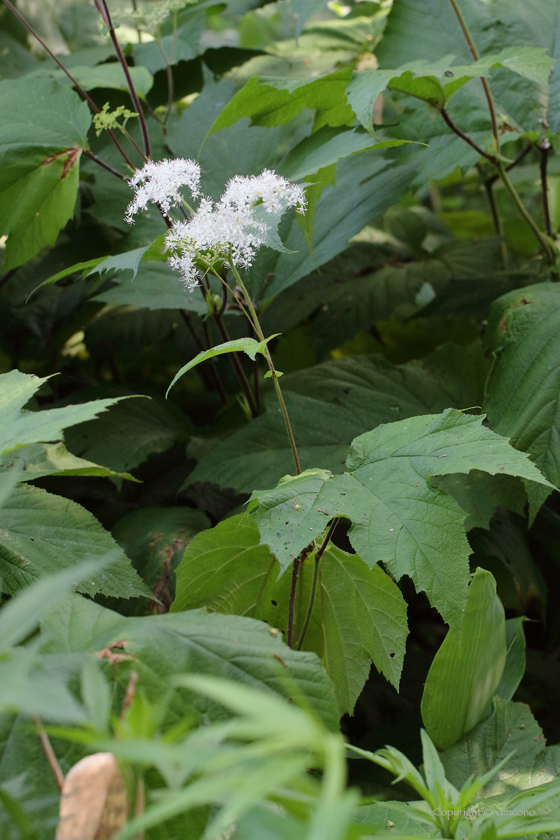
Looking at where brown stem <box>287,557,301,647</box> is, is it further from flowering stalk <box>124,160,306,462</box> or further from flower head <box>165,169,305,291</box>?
flower head <box>165,169,305,291</box>

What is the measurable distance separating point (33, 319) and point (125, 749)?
1.23 m

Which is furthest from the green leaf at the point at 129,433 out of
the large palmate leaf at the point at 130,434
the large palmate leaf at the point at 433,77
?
the large palmate leaf at the point at 433,77

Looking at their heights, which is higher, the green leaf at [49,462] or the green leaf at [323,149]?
the green leaf at [323,149]

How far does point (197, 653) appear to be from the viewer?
1.60 feet

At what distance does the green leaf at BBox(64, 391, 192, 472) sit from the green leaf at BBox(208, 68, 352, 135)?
51 centimetres

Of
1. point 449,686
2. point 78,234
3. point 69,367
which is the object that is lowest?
point 449,686

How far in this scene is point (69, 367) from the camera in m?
1.45

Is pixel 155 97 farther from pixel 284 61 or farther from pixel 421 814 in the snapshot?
pixel 421 814

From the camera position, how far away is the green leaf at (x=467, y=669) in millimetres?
685

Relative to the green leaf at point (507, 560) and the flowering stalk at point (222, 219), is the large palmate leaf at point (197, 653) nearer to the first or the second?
the flowering stalk at point (222, 219)

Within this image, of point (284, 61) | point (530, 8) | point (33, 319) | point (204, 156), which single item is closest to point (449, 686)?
point (204, 156)

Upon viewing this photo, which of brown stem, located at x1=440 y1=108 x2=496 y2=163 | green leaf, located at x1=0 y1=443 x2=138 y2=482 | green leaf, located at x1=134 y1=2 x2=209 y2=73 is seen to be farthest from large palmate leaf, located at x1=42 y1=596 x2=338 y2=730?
green leaf, located at x1=134 y1=2 x2=209 y2=73

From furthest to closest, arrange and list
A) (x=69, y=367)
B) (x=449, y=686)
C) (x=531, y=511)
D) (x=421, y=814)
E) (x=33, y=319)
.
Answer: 1. (x=69, y=367)
2. (x=33, y=319)
3. (x=531, y=511)
4. (x=449, y=686)
5. (x=421, y=814)

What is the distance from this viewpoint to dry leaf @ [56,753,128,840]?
1.06 feet
